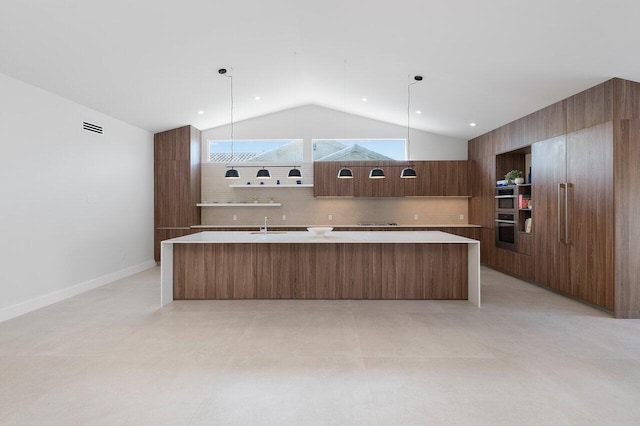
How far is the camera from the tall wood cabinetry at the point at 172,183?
299 inches

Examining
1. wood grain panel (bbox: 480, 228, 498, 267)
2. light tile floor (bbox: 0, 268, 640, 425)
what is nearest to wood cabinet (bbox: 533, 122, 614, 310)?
light tile floor (bbox: 0, 268, 640, 425)

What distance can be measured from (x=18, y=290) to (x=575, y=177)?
23.4ft

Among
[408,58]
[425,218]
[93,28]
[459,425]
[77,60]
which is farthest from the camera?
[425,218]

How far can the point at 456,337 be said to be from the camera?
3.47m

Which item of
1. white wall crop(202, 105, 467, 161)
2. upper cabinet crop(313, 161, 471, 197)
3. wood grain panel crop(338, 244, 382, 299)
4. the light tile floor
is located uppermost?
white wall crop(202, 105, 467, 161)

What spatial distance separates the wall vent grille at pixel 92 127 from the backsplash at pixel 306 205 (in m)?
2.67

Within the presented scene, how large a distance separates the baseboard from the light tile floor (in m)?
0.23

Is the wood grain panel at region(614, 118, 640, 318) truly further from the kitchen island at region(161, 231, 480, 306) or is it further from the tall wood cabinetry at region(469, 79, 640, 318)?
the kitchen island at region(161, 231, 480, 306)

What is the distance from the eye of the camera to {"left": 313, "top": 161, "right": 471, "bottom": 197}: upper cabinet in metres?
7.90

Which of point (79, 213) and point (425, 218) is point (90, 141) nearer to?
point (79, 213)

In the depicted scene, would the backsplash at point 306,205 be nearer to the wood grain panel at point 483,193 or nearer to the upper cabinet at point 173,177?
the wood grain panel at point 483,193

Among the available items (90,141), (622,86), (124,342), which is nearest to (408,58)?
(622,86)

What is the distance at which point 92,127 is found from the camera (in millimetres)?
5715

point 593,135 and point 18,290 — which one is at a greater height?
point 593,135
